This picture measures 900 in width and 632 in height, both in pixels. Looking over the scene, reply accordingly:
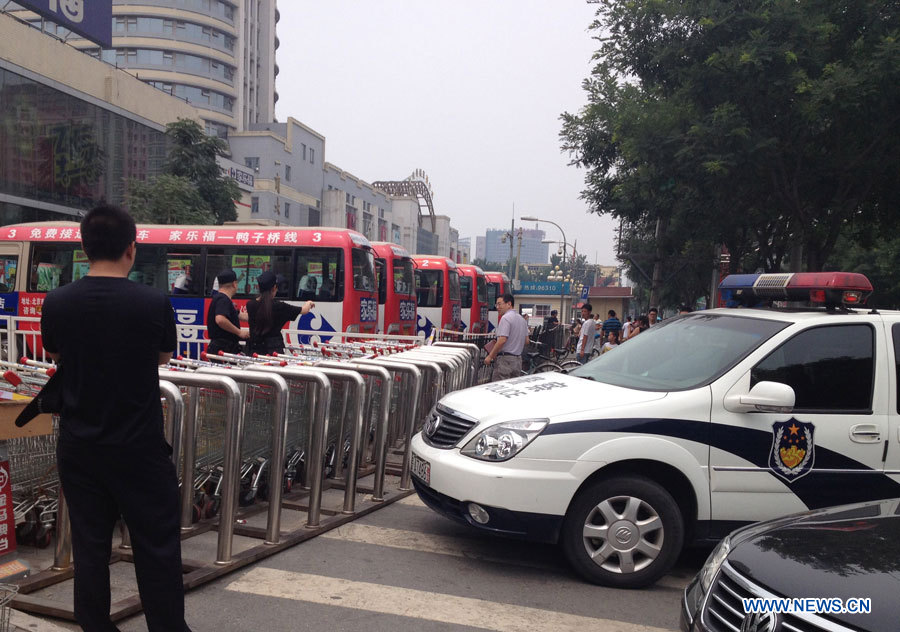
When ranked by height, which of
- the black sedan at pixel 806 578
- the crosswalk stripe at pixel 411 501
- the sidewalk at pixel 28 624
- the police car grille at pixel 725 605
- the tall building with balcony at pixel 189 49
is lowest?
the crosswalk stripe at pixel 411 501

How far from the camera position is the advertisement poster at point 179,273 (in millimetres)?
15062

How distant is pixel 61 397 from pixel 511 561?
10.1 feet

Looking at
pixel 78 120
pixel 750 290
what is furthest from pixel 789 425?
pixel 78 120

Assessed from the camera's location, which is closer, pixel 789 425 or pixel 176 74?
pixel 789 425

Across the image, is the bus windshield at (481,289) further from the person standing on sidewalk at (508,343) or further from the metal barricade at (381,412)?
the metal barricade at (381,412)

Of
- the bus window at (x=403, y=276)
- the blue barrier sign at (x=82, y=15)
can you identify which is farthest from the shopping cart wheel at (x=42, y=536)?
the blue barrier sign at (x=82, y=15)

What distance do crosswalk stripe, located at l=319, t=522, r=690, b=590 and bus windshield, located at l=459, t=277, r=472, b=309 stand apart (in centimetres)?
2066

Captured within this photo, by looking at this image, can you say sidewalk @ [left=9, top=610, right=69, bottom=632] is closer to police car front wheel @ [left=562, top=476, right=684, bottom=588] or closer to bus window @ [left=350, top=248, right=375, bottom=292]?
police car front wheel @ [left=562, top=476, right=684, bottom=588]

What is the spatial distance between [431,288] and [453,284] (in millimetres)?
725

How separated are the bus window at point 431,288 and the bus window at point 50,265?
10160 millimetres

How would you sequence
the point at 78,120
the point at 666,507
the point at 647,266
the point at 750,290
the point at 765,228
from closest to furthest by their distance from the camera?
the point at 666,507 → the point at 750,290 → the point at 765,228 → the point at 78,120 → the point at 647,266

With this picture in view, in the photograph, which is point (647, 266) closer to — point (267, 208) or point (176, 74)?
point (267, 208)

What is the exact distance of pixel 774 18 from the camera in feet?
41.8

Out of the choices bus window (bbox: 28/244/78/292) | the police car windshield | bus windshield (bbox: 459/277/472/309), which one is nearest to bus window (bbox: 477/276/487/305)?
bus windshield (bbox: 459/277/472/309)
